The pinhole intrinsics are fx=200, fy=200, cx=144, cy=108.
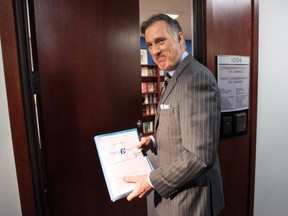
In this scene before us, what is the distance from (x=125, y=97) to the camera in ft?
4.66

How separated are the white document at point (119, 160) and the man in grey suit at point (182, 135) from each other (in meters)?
0.05

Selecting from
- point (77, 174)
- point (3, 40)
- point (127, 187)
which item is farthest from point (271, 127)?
point (3, 40)

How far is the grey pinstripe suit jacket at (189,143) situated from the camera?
0.72 m

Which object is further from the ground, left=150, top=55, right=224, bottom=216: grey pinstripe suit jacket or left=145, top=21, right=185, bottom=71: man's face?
left=145, top=21, right=185, bottom=71: man's face

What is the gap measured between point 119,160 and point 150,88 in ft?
12.6

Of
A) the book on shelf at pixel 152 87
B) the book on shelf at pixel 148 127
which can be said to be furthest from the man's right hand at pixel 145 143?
the book on shelf at pixel 152 87

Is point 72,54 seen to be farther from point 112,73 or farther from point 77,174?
point 77,174

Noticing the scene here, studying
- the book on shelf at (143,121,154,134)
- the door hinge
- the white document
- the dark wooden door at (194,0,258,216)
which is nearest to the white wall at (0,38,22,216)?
the door hinge

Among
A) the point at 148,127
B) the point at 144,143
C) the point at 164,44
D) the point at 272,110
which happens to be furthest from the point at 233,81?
the point at 148,127

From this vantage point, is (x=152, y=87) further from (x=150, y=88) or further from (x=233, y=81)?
(x=233, y=81)

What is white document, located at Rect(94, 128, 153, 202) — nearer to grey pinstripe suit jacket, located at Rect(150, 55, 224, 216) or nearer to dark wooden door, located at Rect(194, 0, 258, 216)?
grey pinstripe suit jacket, located at Rect(150, 55, 224, 216)

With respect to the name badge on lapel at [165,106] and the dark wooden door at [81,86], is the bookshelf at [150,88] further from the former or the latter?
the name badge on lapel at [165,106]

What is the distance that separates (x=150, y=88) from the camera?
15.4ft

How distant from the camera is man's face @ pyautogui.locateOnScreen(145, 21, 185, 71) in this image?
905 mm
